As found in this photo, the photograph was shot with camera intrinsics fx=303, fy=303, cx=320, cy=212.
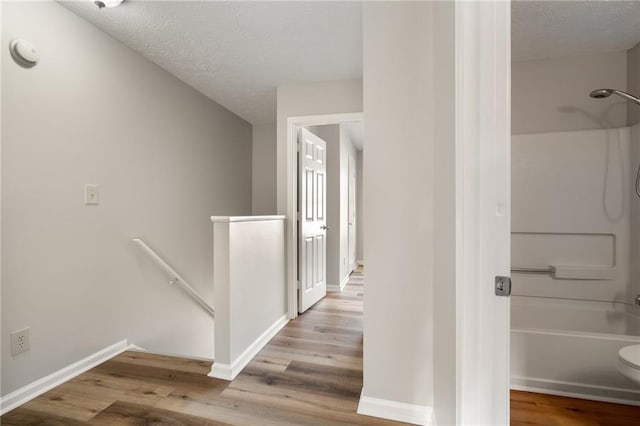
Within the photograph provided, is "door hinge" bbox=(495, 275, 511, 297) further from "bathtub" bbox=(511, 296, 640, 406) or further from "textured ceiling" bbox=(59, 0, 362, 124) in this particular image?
"textured ceiling" bbox=(59, 0, 362, 124)

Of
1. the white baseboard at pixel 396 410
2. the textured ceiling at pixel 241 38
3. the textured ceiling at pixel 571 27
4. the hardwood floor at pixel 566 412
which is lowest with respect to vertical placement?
the hardwood floor at pixel 566 412

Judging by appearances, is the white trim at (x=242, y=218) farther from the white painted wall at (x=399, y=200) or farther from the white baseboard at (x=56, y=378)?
the white baseboard at (x=56, y=378)

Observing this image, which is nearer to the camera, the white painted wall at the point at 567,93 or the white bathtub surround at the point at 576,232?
the white bathtub surround at the point at 576,232

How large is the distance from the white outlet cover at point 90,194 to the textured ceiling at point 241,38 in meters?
1.10

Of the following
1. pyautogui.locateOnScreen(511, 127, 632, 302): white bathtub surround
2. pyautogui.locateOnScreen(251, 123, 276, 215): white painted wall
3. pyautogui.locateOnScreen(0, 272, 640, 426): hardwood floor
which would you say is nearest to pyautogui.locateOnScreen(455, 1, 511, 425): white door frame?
pyautogui.locateOnScreen(0, 272, 640, 426): hardwood floor

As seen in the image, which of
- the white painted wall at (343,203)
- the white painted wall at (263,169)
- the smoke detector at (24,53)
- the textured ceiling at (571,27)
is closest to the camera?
the smoke detector at (24,53)

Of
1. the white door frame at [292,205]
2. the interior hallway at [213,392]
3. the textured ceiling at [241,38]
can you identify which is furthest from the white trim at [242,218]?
the textured ceiling at [241,38]

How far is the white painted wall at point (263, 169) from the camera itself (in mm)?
4375

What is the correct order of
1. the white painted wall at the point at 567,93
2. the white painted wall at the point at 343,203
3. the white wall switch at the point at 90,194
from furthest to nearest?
the white painted wall at the point at 343,203, the white painted wall at the point at 567,93, the white wall switch at the point at 90,194

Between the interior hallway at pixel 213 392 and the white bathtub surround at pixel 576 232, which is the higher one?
the white bathtub surround at pixel 576 232

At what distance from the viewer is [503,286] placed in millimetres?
845

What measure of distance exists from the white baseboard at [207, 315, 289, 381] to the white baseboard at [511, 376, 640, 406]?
5.53 ft

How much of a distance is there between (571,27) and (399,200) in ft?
6.14

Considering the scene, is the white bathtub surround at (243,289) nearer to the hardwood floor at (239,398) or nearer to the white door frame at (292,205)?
the hardwood floor at (239,398)
